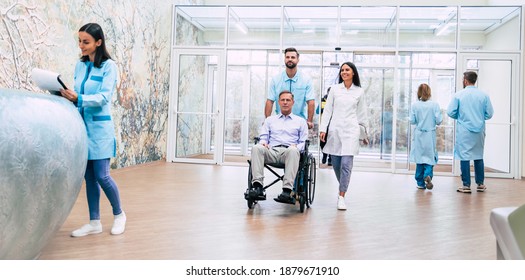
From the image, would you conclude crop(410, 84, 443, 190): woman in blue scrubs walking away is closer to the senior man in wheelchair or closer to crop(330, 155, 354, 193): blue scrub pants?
crop(330, 155, 354, 193): blue scrub pants

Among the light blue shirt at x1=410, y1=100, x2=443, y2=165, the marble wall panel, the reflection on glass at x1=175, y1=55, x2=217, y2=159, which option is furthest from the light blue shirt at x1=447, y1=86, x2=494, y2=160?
the marble wall panel

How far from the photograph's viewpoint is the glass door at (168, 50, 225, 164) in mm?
8078

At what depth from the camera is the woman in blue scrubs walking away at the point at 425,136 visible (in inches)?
215

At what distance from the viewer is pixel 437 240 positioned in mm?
2697

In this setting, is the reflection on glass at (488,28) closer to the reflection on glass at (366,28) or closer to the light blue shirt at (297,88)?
the reflection on glass at (366,28)

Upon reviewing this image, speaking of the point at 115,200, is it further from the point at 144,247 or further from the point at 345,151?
the point at 345,151

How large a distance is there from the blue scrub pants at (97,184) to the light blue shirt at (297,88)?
2.10 metres

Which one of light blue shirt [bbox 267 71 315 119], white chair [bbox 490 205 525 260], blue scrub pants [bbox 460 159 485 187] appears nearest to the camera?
white chair [bbox 490 205 525 260]

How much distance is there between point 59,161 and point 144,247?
29.0 inches

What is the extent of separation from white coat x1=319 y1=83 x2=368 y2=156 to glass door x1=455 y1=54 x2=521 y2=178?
14.8 ft

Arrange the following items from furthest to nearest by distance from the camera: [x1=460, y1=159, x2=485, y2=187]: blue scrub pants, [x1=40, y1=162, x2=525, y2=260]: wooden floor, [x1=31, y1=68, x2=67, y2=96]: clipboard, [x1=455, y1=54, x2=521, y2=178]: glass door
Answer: [x1=455, y1=54, x2=521, y2=178]: glass door
[x1=460, y1=159, x2=485, y2=187]: blue scrub pants
[x1=40, y1=162, x2=525, y2=260]: wooden floor
[x1=31, y1=68, x2=67, y2=96]: clipboard

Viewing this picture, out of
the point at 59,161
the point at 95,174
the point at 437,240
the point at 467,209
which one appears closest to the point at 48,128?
the point at 59,161

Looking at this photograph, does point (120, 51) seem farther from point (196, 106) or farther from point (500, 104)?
point (500, 104)

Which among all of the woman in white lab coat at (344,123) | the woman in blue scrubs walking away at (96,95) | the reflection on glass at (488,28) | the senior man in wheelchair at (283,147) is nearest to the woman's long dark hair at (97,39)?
the woman in blue scrubs walking away at (96,95)
